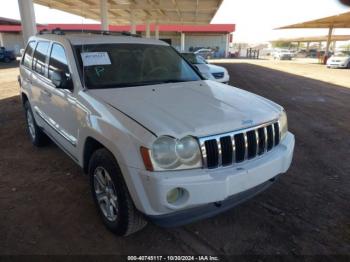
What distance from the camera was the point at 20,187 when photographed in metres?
3.99

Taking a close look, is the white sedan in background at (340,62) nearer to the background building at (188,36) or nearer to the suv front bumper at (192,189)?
the background building at (188,36)

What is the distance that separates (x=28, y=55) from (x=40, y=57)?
0.82m

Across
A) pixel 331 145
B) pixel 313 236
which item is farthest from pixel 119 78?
pixel 331 145

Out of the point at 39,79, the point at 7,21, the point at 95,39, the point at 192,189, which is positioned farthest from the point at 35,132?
the point at 7,21

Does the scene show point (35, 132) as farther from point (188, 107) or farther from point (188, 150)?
point (188, 150)

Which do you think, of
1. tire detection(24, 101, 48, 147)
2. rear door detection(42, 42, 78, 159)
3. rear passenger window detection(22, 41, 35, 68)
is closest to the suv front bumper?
rear door detection(42, 42, 78, 159)

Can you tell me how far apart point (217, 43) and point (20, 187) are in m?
49.4

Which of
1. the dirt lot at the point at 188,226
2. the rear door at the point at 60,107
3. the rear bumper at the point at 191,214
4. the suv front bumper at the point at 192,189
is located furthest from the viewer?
the rear door at the point at 60,107

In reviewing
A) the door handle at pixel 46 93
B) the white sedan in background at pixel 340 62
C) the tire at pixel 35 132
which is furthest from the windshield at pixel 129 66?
the white sedan in background at pixel 340 62

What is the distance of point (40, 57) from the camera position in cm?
450

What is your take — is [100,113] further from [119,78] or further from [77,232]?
[77,232]

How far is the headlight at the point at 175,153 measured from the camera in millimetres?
2379

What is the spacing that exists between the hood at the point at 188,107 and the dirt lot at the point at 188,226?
3.61 feet

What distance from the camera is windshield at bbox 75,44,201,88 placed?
343 cm
